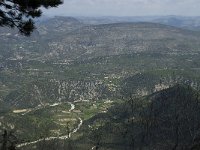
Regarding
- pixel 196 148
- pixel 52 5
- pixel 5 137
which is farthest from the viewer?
pixel 196 148

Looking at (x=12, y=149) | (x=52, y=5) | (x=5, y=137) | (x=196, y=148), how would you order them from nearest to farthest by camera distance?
(x=12, y=149) → (x=5, y=137) → (x=52, y=5) → (x=196, y=148)

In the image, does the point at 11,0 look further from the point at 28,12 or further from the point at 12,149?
the point at 12,149

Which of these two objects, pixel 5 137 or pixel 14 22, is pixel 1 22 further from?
pixel 5 137

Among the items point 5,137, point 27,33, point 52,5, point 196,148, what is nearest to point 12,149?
point 5,137

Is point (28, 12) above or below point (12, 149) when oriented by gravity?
above

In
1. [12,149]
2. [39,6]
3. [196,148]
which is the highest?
[39,6]

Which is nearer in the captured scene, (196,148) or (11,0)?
(11,0)
